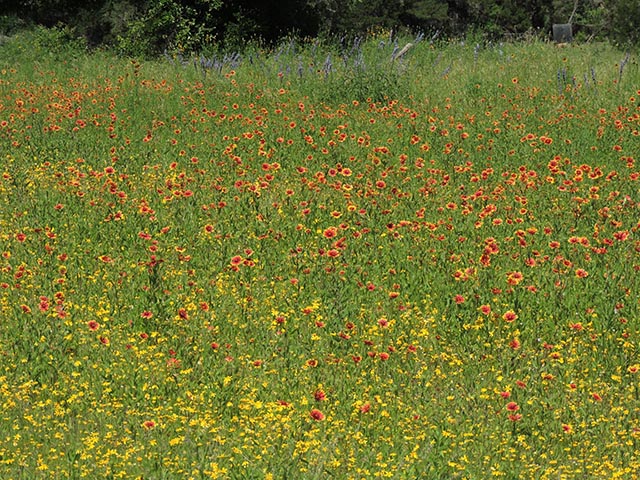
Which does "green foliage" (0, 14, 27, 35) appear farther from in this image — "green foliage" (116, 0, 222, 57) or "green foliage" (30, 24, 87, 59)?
"green foliage" (116, 0, 222, 57)

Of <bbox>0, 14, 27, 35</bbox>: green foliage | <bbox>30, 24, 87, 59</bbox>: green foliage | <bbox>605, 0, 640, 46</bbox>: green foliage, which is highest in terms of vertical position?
<bbox>605, 0, 640, 46</bbox>: green foliage

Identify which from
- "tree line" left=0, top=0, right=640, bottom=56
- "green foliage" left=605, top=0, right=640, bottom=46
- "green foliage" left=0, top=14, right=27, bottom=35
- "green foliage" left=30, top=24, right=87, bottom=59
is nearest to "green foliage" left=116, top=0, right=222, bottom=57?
"tree line" left=0, top=0, right=640, bottom=56

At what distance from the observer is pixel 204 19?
1916 centimetres

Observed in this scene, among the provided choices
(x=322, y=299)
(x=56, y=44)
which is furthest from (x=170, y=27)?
(x=322, y=299)

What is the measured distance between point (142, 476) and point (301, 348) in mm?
1518

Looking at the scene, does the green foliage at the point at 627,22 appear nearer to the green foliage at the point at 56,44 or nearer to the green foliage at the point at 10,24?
the green foliage at the point at 56,44

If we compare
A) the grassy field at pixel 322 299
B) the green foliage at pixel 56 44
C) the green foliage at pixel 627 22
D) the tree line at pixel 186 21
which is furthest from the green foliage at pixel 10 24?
the grassy field at pixel 322 299

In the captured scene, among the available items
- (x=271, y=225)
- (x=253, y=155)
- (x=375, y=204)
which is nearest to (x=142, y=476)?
(x=271, y=225)

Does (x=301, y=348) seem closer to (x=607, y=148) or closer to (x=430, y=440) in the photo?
(x=430, y=440)

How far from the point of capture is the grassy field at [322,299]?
4117 mm

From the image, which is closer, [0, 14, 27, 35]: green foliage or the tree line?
the tree line

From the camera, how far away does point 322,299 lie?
5766mm

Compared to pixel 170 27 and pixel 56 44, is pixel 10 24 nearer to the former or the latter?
pixel 56 44

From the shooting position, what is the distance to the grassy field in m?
4.12
